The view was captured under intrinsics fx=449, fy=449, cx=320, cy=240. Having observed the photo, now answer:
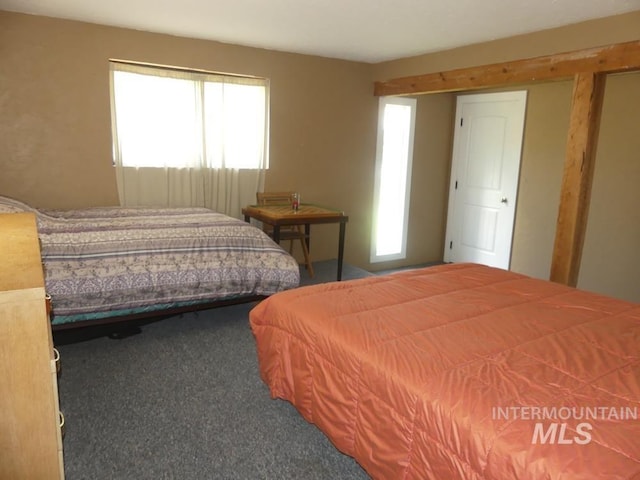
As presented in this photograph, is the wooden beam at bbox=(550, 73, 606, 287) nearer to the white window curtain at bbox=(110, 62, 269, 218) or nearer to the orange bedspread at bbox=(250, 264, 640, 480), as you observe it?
the orange bedspread at bbox=(250, 264, 640, 480)

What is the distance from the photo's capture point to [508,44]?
149 inches

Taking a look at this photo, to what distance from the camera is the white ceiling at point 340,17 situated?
120 inches

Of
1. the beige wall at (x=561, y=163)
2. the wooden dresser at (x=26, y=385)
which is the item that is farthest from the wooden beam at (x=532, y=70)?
the wooden dresser at (x=26, y=385)

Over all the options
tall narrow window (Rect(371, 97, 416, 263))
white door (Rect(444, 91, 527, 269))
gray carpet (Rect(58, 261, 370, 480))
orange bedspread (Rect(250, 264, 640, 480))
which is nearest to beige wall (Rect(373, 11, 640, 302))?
white door (Rect(444, 91, 527, 269))

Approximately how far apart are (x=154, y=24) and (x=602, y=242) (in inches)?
182

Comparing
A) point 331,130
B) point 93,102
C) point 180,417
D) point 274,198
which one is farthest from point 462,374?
point 331,130

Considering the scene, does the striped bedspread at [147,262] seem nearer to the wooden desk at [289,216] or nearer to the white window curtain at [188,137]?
the wooden desk at [289,216]

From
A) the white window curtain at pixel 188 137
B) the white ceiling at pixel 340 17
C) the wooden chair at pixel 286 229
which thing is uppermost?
the white ceiling at pixel 340 17

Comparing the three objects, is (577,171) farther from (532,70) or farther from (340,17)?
(340,17)

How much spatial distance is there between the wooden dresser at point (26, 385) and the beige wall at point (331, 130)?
313 centimetres

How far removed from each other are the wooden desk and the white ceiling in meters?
1.61

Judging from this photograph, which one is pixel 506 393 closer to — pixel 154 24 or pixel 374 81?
pixel 154 24

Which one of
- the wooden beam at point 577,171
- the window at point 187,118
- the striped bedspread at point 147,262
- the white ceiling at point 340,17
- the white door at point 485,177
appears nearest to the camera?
the striped bedspread at point 147,262

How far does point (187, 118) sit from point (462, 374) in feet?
12.2
